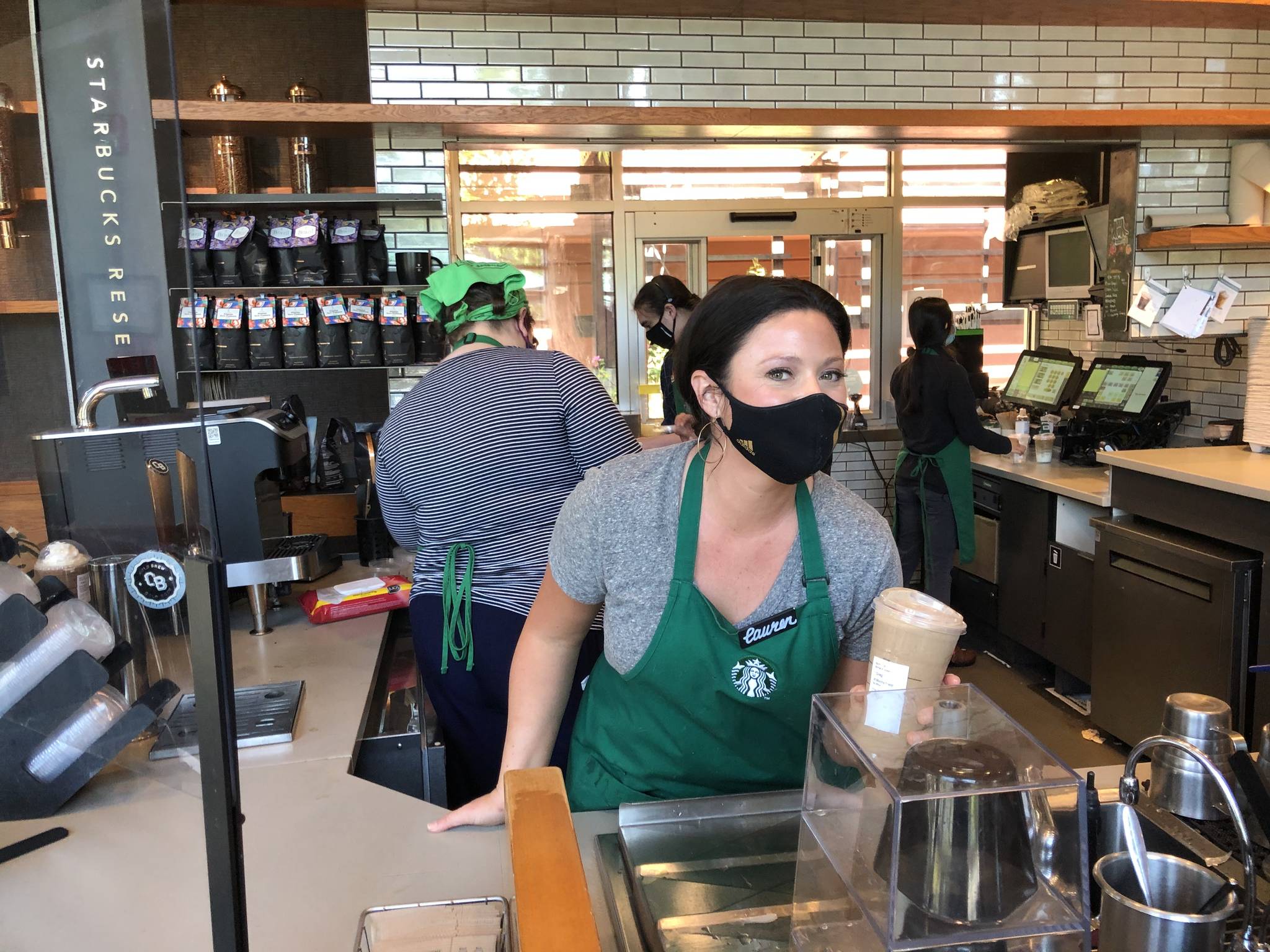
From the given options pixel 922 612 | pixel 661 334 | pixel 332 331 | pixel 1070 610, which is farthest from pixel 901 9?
pixel 922 612

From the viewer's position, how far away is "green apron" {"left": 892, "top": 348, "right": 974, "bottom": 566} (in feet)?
16.0

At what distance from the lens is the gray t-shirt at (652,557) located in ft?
5.24

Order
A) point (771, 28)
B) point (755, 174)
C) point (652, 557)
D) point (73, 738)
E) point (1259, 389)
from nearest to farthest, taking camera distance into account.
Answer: point (73, 738)
point (652, 557)
point (1259, 389)
point (771, 28)
point (755, 174)

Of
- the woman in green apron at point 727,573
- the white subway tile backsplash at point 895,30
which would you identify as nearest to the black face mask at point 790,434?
the woman in green apron at point 727,573

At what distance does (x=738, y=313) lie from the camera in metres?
1.54

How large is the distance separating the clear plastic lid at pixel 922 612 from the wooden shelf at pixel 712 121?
11.6 ft

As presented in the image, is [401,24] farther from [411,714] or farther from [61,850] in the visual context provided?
[61,850]

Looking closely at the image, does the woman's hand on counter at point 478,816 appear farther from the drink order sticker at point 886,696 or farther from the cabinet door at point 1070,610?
the cabinet door at point 1070,610

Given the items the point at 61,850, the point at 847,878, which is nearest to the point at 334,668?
the point at 61,850

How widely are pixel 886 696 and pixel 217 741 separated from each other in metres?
0.64

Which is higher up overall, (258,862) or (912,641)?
(912,641)

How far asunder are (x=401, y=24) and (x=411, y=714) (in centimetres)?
326

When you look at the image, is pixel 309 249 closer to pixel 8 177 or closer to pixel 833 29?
pixel 833 29

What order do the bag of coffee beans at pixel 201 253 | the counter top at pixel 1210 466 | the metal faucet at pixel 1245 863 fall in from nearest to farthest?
1. the metal faucet at pixel 1245 863
2. the counter top at pixel 1210 466
3. the bag of coffee beans at pixel 201 253
